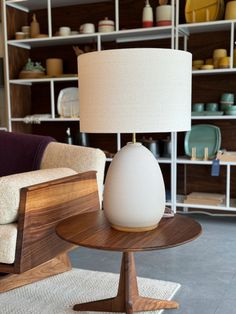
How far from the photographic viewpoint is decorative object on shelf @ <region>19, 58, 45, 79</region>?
3961 mm

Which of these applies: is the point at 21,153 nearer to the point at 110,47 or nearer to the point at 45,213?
the point at 45,213

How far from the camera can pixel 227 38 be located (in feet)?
11.8

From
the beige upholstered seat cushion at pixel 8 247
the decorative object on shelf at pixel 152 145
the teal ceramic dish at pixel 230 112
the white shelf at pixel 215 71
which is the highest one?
the white shelf at pixel 215 71

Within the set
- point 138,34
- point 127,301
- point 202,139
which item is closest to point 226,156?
point 202,139

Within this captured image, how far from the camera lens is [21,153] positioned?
245 cm

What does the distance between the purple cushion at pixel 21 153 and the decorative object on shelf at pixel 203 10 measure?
5.88 feet

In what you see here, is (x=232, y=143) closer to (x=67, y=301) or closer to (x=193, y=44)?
(x=193, y=44)

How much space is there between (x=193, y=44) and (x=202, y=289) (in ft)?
7.81

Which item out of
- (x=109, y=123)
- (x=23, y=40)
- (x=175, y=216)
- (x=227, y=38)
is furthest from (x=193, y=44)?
(x=109, y=123)

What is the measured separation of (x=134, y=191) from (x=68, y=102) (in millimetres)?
2635

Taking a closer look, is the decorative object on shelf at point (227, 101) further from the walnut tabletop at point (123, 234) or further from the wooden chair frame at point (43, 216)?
the walnut tabletop at point (123, 234)

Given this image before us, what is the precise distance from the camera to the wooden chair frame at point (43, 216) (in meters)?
1.69

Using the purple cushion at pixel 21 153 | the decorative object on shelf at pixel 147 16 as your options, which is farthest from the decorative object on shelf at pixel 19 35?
the purple cushion at pixel 21 153

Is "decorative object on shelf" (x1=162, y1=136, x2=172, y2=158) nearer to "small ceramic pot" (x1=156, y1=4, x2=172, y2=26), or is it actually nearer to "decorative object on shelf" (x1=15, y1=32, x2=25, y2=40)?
"small ceramic pot" (x1=156, y1=4, x2=172, y2=26)
